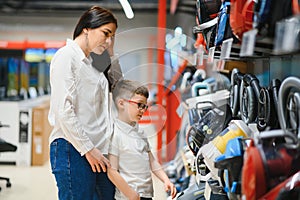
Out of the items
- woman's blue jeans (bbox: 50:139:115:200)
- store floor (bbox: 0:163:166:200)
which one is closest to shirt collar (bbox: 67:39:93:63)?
woman's blue jeans (bbox: 50:139:115:200)

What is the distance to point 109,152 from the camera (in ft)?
7.70

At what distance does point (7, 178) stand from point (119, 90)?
3.97 meters

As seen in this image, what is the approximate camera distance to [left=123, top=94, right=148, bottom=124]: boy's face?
2381 millimetres

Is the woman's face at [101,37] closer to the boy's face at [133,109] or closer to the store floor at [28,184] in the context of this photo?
the boy's face at [133,109]

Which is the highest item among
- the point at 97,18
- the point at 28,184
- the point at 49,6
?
the point at 49,6

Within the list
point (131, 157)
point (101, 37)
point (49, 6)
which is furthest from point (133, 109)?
point (49, 6)

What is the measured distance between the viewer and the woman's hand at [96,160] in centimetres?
229

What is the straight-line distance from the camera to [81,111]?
7.61 ft

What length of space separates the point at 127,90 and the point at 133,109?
0.10 meters

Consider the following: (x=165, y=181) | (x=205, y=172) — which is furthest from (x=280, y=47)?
(x=165, y=181)

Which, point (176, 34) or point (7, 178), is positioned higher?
point (176, 34)

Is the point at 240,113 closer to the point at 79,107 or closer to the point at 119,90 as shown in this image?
the point at 119,90

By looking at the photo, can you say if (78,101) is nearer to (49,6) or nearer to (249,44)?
(249,44)

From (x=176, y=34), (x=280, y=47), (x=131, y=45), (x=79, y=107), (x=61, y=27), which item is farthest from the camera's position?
(x=61, y=27)
